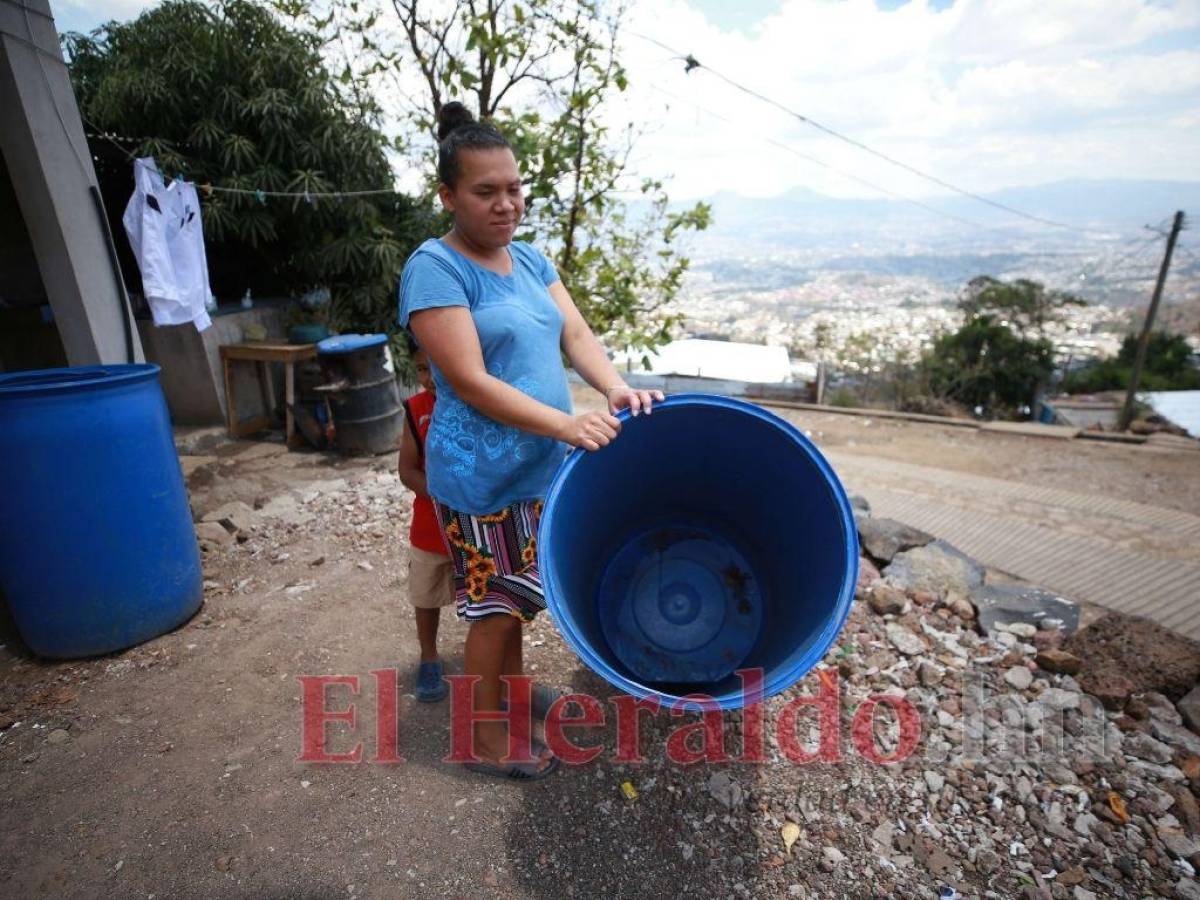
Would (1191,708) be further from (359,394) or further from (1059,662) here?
(359,394)

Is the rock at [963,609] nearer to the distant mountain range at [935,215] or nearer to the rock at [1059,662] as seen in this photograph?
the rock at [1059,662]

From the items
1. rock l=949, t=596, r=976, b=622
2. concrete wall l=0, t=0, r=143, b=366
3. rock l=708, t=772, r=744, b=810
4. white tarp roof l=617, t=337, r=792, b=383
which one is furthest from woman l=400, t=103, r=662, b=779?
white tarp roof l=617, t=337, r=792, b=383

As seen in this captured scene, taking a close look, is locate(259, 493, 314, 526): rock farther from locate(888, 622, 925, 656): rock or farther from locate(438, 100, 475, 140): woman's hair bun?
locate(888, 622, 925, 656): rock

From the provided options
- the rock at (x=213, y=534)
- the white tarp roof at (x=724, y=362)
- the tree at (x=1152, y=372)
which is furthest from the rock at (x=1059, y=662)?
the tree at (x=1152, y=372)

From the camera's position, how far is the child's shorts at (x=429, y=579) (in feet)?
6.32

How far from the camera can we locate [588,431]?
1.27 meters

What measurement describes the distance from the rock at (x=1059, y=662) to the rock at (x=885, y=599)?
49 cm

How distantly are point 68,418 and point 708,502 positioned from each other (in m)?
2.11

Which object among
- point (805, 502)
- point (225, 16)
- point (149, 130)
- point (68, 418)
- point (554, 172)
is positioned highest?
point (225, 16)

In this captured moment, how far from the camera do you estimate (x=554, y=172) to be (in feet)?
17.8

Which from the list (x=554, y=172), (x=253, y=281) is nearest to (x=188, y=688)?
(x=554, y=172)

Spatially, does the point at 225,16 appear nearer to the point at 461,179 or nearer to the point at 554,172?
the point at 554,172

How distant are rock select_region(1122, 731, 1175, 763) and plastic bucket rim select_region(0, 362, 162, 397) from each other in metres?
3.39

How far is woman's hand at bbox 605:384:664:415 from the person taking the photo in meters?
1.38
